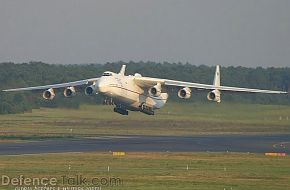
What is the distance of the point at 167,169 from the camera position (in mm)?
39250

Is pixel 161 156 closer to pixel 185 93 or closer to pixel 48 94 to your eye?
pixel 185 93

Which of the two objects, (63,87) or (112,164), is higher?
(63,87)

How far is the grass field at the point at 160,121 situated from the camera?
65.2m

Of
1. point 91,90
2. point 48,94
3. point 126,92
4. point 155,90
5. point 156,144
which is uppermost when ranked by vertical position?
point 155,90

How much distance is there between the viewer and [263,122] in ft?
243

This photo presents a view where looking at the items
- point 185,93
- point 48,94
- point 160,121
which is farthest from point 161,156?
point 160,121

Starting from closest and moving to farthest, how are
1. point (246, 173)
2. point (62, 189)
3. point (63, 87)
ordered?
1. point (62, 189)
2. point (246, 173)
3. point (63, 87)

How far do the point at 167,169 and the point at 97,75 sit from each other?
58440 millimetres

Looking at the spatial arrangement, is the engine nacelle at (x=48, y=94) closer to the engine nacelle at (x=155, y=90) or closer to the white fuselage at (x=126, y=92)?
the white fuselage at (x=126, y=92)

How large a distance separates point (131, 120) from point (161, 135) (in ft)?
35.7

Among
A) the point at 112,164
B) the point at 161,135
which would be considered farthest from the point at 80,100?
the point at 112,164

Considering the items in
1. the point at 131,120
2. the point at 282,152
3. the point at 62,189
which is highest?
the point at 131,120

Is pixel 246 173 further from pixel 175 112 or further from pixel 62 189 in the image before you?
pixel 175 112

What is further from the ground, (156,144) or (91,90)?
(91,90)
